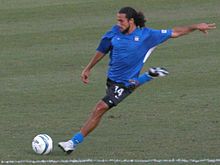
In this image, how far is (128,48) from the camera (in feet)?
34.2

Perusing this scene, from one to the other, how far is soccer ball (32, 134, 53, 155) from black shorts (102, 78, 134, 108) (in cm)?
99

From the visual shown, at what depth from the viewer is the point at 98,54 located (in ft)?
34.9

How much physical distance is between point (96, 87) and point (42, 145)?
5.17m

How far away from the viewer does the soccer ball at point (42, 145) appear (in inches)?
400

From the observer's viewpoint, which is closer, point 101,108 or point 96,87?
point 101,108

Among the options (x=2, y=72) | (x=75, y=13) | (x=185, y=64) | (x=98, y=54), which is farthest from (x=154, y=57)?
(x=98, y=54)

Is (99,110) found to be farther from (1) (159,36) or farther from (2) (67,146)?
(1) (159,36)

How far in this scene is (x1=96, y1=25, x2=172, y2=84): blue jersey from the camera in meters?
10.4

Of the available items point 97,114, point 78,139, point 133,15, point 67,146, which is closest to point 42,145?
point 67,146

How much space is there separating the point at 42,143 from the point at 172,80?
5.96m

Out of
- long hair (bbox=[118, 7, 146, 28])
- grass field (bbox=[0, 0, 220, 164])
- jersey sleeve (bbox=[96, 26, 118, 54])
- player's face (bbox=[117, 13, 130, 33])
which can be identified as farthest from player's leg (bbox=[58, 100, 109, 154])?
long hair (bbox=[118, 7, 146, 28])

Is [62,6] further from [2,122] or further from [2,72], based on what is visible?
[2,122]

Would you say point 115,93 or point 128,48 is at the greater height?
point 128,48

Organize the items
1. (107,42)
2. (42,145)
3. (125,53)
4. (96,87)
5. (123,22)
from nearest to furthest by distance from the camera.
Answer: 1. (42,145)
2. (123,22)
3. (125,53)
4. (107,42)
5. (96,87)
